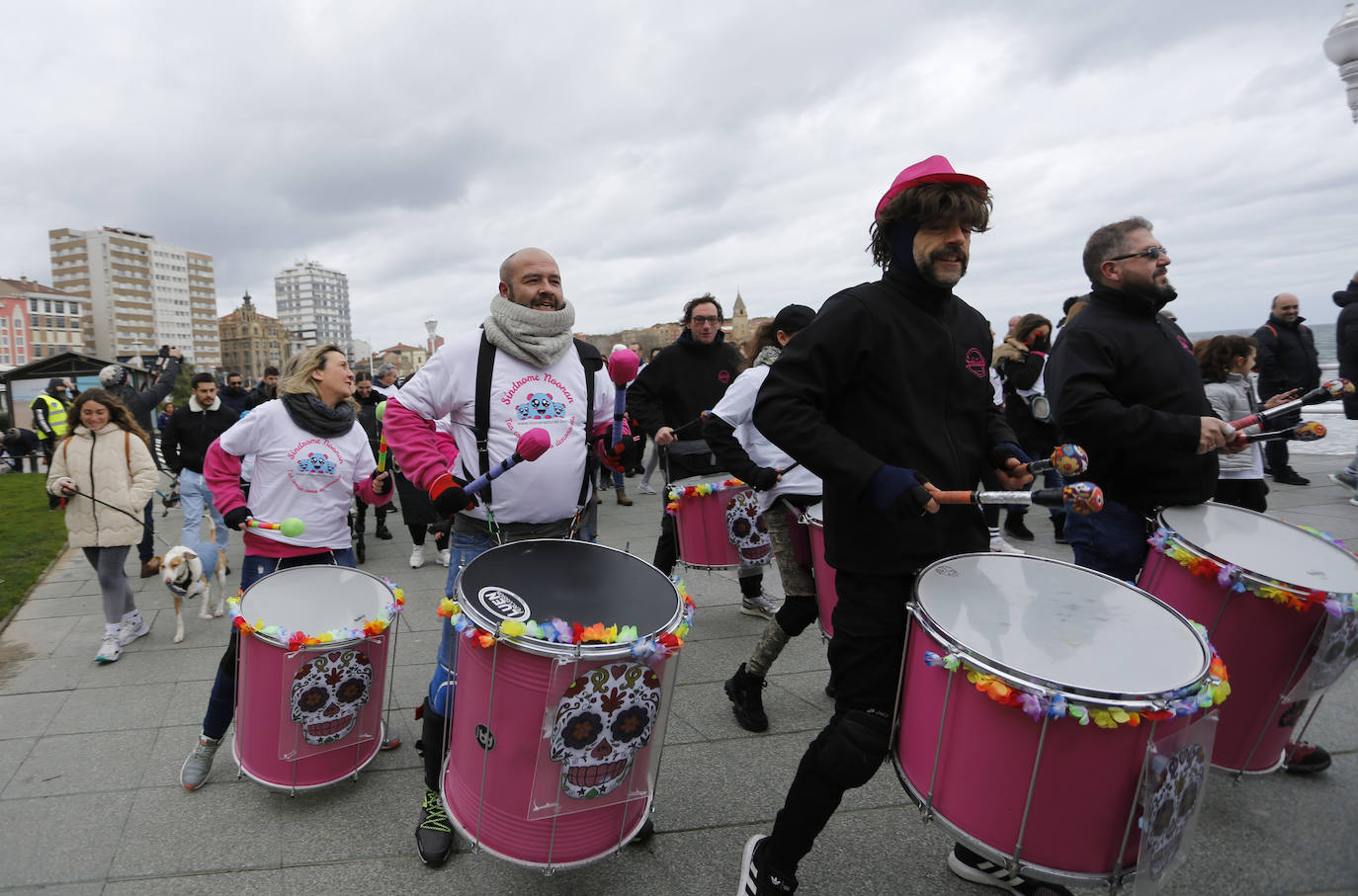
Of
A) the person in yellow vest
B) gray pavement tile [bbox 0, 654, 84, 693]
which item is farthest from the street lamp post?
the person in yellow vest

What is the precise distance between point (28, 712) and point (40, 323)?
122450mm

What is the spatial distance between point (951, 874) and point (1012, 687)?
3.97 feet

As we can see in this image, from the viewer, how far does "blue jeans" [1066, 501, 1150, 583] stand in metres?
2.98

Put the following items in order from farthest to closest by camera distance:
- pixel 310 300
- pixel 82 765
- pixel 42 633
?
pixel 310 300, pixel 42 633, pixel 82 765

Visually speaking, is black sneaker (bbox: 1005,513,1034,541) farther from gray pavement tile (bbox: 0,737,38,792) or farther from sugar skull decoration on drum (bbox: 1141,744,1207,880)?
gray pavement tile (bbox: 0,737,38,792)

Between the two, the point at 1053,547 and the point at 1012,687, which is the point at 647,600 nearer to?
the point at 1012,687

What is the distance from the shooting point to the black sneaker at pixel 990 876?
93.8 inches

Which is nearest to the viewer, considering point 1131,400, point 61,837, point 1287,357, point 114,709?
point 61,837

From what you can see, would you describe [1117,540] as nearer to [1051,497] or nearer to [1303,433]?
[1303,433]

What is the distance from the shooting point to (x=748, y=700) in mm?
3648

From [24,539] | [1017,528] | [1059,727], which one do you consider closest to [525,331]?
[1059,727]

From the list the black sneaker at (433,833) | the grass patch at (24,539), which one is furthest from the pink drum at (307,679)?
the grass patch at (24,539)

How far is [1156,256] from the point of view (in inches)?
116

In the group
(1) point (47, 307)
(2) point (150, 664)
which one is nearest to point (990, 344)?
(2) point (150, 664)
